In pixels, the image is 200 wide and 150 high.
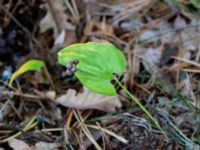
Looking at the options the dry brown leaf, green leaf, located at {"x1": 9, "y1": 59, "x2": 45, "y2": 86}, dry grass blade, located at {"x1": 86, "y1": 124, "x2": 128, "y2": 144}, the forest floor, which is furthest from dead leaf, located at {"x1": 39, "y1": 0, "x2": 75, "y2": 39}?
dry grass blade, located at {"x1": 86, "y1": 124, "x2": 128, "y2": 144}

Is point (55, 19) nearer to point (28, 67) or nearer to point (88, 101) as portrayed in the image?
point (28, 67)

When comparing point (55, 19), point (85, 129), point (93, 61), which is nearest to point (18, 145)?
point (85, 129)

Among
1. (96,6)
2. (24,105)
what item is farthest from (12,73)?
(96,6)

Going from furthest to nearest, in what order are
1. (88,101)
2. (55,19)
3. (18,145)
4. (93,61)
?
(55,19) < (88,101) < (18,145) < (93,61)

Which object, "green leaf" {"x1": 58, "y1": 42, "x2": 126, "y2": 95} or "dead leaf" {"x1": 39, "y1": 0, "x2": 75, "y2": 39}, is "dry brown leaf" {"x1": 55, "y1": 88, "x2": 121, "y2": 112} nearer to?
"green leaf" {"x1": 58, "y1": 42, "x2": 126, "y2": 95}

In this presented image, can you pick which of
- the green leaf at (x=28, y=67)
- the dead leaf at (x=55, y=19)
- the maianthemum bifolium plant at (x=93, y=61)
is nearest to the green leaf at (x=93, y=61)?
the maianthemum bifolium plant at (x=93, y=61)

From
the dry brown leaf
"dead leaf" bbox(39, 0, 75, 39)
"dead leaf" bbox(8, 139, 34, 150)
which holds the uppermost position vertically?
"dead leaf" bbox(39, 0, 75, 39)

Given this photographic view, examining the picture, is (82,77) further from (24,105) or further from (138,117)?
(24,105)
